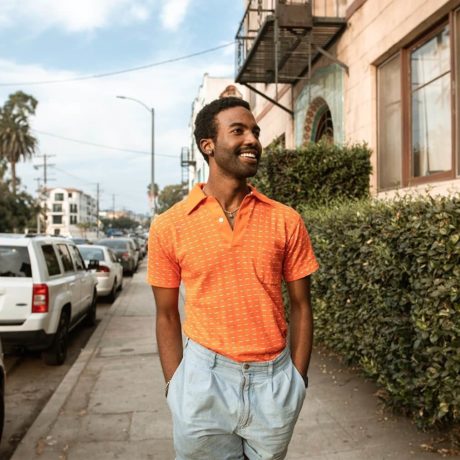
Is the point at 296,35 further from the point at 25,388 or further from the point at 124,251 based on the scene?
the point at 124,251

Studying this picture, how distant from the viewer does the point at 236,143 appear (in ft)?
7.34

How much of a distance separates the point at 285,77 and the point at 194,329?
11014mm

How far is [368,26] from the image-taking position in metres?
8.86

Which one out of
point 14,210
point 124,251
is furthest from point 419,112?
point 14,210

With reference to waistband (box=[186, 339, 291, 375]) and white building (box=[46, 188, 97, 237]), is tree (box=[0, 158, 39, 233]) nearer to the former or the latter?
waistband (box=[186, 339, 291, 375])

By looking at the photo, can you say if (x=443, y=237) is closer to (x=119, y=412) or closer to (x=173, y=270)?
(x=173, y=270)

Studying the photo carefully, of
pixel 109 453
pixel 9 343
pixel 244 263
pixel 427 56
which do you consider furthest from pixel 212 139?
pixel 427 56

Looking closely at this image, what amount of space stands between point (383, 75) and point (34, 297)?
6343 millimetres

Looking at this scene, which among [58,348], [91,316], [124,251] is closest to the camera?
[58,348]

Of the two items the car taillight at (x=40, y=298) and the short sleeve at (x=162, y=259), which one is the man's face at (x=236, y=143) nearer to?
the short sleeve at (x=162, y=259)

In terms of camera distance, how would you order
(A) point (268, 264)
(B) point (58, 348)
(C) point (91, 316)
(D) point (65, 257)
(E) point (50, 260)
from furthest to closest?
(C) point (91, 316) → (D) point (65, 257) → (E) point (50, 260) → (B) point (58, 348) → (A) point (268, 264)

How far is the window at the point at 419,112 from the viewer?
700 cm

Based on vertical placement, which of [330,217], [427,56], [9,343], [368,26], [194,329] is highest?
[368,26]

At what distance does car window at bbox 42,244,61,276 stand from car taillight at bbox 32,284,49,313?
460 mm
